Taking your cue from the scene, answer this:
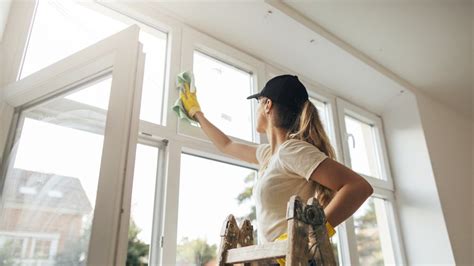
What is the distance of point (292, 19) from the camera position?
2.04 m

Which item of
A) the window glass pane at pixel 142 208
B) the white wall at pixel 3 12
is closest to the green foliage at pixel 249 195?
the window glass pane at pixel 142 208

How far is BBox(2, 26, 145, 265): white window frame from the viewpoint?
2.83 feet

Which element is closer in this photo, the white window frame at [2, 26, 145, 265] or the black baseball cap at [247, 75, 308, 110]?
the white window frame at [2, 26, 145, 265]

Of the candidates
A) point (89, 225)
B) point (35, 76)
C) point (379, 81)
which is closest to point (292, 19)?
point (379, 81)

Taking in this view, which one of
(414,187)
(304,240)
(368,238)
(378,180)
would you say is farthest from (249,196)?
(414,187)

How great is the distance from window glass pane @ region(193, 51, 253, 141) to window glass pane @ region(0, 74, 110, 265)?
889 millimetres

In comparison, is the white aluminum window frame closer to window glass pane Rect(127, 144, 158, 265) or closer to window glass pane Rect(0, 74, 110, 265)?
window glass pane Rect(127, 144, 158, 265)

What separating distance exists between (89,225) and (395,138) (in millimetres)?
2624

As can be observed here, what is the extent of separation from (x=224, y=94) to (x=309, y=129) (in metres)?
0.87

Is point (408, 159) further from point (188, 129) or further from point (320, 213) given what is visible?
point (320, 213)

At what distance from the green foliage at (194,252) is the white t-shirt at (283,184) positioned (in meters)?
0.49

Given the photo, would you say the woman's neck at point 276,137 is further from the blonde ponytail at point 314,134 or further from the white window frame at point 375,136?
the white window frame at point 375,136

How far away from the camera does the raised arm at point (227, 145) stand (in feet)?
5.22

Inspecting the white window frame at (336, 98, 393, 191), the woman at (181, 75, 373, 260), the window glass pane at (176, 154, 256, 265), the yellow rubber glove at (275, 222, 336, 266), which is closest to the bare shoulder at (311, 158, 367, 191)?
the woman at (181, 75, 373, 260)
